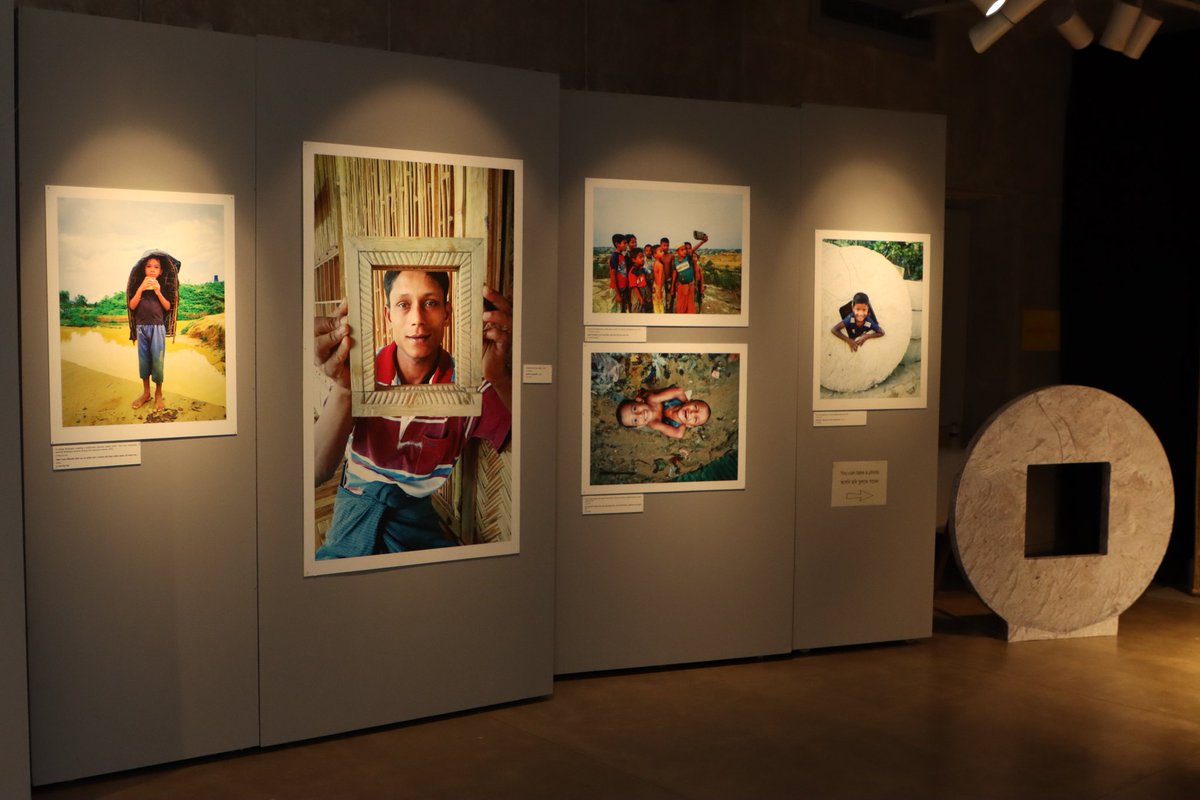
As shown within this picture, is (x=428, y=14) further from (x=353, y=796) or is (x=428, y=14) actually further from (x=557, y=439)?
(x=353, y=796)

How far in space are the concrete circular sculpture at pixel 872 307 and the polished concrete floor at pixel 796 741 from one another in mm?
1485

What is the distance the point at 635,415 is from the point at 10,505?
2.82 meters

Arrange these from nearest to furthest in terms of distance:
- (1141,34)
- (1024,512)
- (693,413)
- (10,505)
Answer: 1. (10,505)
2. (693,413)
3. (1141,34)
4. (1024,512)

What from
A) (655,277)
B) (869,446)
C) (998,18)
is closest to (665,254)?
(655,277)

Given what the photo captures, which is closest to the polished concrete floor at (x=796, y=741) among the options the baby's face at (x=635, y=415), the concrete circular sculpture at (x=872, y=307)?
the baby's face at (x=635, y=415)

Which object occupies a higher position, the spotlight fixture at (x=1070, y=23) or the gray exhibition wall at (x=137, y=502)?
the spotlight fixture at (x=1070, y=23)

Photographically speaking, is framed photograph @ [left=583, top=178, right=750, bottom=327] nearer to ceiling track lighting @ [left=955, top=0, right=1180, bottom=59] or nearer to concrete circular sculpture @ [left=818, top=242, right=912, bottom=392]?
concrete circular sculpture @ [left=818, top=242, right=912, bottom=392]

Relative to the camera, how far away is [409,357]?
5.00 m

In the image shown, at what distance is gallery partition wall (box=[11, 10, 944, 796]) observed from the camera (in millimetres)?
4387

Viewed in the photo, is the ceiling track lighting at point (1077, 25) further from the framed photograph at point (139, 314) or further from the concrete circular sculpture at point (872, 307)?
the framed photograph at point (139, 314)

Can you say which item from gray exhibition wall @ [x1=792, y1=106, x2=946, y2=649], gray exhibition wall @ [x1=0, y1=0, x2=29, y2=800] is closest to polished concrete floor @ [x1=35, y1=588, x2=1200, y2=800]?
gray exhibition wall @ [x1=792, y1=106, x2=946, y2=649]

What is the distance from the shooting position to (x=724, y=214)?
19.4ft

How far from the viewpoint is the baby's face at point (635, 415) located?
5793 mm

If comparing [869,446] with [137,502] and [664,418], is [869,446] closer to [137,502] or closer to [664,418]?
[664,418]
